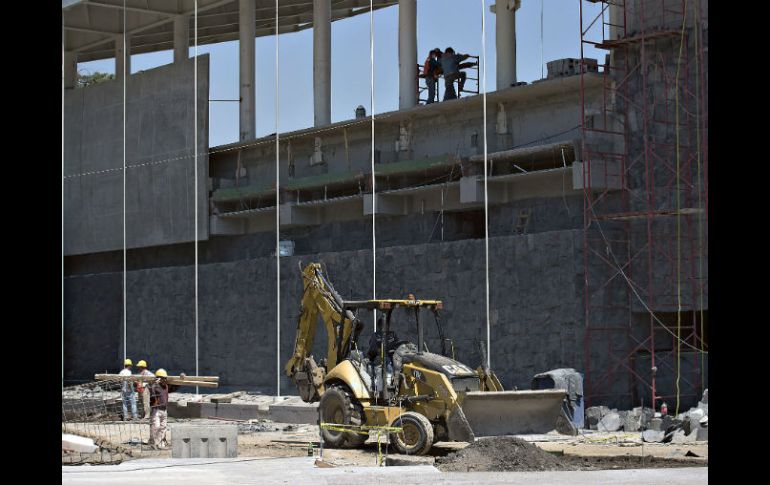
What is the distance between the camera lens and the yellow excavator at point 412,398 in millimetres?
20125

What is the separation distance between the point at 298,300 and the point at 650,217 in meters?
11.4

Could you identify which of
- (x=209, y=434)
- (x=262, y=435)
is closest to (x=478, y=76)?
(x=262, y=435)

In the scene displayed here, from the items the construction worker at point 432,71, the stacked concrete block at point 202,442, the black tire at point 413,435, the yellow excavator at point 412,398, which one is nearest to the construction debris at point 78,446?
the stacked concrete block at point 202,442

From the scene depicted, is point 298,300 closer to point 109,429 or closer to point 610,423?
point 109,429

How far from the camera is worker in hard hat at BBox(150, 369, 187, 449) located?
22281mm

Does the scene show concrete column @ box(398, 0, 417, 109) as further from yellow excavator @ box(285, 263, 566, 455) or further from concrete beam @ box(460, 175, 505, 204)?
yellow excavator @ box(285, 263, 566, 455)

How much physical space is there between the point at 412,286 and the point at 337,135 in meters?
9.01

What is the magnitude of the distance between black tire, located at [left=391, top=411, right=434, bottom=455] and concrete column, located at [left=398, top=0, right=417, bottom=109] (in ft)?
61.6

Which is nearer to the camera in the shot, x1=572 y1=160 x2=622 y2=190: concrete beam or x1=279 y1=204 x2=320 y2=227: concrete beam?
x1=572 y1=160 x2=622 y2=190: concrete beam

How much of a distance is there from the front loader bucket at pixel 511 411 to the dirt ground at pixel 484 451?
49 centimetres

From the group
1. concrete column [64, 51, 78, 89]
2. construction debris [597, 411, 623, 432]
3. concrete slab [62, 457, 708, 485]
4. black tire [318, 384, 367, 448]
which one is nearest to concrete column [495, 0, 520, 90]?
construction debris [597, 411, 623, 432]

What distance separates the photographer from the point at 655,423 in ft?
81.9

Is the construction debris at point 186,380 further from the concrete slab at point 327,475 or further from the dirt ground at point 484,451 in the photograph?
the concrete slab at point 327,475
